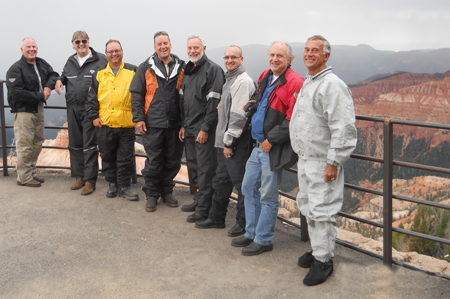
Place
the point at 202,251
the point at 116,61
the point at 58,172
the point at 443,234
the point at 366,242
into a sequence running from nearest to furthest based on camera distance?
1. the point at 202,251
2. the point at 116,61
3. the point at 58,172
4. the point at 366,242
5. the point at 443,234

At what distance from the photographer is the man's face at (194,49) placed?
3.82 m

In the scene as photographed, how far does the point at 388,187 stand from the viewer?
120 inches

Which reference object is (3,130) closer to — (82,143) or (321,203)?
(82,143)

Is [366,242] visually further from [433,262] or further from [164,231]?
[164,231]

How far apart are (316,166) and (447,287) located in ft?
4.34

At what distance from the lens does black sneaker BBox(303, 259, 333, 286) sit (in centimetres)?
282

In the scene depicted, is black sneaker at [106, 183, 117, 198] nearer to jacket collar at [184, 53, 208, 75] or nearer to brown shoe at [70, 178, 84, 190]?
brown shoe at [70, 178, 84, 190]

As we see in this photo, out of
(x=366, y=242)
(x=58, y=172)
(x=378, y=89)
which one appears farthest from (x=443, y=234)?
(x=378, y=89)

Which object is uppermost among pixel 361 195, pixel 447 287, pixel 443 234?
pixel 447 287

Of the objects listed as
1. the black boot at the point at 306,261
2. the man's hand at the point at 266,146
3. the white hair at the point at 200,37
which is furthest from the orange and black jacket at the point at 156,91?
the black boot at the point at 306,261

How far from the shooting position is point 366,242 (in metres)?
6.71

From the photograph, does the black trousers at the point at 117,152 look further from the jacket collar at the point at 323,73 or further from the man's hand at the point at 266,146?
the jacket collar at the point at 323,73

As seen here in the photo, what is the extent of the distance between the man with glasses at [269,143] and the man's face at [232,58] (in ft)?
0.92

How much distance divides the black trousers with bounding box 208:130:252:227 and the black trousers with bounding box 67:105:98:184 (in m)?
1.91
